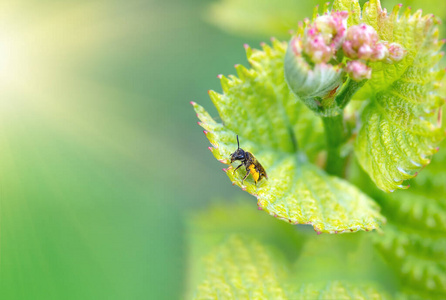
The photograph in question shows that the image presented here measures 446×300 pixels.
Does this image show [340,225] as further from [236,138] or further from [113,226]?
[113,226]

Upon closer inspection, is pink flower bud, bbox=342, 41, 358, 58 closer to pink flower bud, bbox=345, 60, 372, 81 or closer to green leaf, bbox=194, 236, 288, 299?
pink flower bud, bbox=345, 60, 372, 81

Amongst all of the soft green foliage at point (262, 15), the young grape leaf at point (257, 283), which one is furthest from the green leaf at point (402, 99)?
the soft green foliage at point (262, 15)

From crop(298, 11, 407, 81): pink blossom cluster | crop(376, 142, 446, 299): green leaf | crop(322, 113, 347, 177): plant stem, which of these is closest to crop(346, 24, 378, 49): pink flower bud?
crop(298, 11, 407, 81): pink blossom cluster

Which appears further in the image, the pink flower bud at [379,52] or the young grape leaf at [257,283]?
the young grape leaf at [257,283]

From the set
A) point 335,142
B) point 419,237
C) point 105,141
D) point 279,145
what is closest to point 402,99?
point 335,142

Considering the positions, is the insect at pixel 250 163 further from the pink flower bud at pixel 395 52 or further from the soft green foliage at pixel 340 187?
the pink flower bud at pixel 395 52
